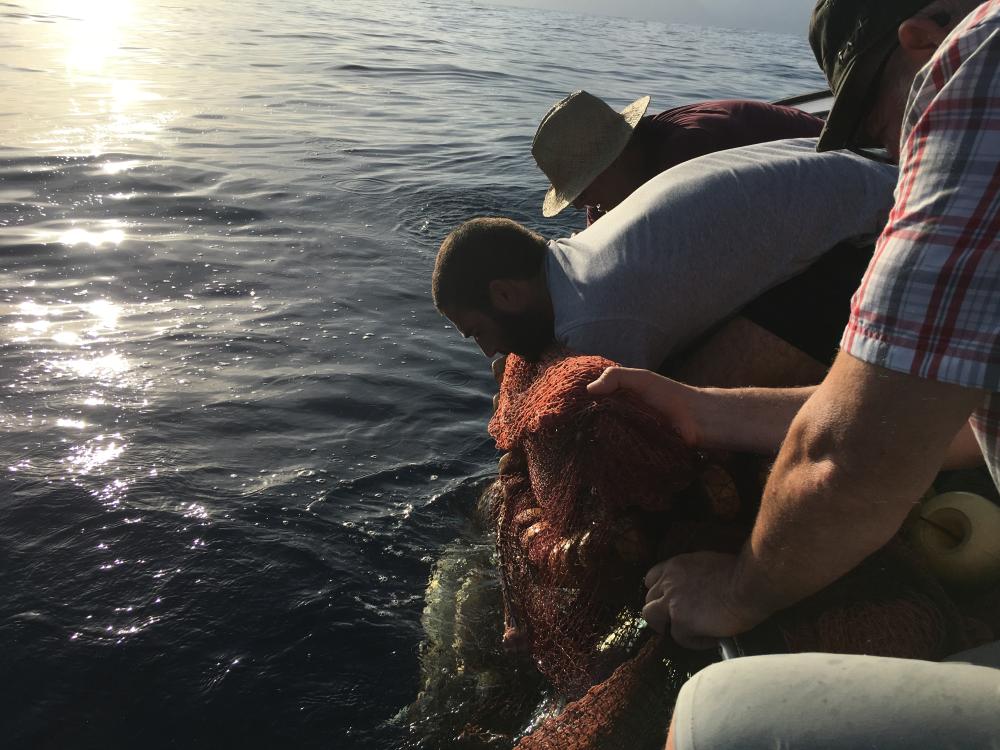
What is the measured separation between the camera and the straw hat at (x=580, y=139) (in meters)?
4.78

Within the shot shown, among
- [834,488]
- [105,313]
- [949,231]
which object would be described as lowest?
[105,313]

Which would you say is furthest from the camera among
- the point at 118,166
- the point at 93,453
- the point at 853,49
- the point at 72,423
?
the point at 118,166

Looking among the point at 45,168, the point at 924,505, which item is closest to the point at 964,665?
the point at 924,505

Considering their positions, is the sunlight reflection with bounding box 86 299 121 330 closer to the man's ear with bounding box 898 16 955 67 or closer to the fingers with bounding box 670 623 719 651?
the fingers with bounding box 670 623 719 651

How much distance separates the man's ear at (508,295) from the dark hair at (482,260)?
0.02m

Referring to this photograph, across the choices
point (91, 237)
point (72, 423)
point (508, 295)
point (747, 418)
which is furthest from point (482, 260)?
point (91, 237)

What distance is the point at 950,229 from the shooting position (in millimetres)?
1409

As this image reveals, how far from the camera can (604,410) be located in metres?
2.41

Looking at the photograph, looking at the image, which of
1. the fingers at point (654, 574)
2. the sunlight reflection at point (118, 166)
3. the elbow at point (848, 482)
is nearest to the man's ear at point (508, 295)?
the fingers at point (654, 574)

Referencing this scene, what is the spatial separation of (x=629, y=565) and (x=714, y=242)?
1.10 metres

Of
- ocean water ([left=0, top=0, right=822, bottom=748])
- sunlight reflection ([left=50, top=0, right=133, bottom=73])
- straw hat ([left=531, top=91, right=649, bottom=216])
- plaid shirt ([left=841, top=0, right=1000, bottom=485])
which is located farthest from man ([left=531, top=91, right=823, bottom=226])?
sunlight reflection ([left=50, top=0, right=133, bottom=73])

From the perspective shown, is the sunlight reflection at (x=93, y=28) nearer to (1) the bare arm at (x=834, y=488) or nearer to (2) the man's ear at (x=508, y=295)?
(2) the man's ear at (x=508, y=295)

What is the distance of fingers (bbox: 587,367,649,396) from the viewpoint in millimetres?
2424

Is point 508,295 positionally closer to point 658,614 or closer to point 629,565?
point 629,565
